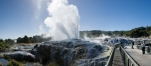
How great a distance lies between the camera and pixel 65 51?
55.1 metres

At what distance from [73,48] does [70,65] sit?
464cm

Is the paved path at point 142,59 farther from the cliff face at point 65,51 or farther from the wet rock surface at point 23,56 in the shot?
the wet rock surface at point 23,56

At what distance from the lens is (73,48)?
52281 millimetres

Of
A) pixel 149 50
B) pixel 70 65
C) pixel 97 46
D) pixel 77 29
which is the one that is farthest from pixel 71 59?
pixel 77 29

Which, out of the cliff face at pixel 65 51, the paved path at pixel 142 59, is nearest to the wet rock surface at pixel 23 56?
the cliff face at pixel 65 51

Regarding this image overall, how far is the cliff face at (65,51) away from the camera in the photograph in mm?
46188

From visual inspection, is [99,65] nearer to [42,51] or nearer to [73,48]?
[73,48]

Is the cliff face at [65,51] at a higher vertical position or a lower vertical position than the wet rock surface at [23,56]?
higher

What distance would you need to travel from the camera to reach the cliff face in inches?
1818

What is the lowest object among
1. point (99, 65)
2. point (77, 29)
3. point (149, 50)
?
point (99, 65)

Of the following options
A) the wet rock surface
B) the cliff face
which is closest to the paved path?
the cliff face

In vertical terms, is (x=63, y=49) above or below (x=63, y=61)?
above

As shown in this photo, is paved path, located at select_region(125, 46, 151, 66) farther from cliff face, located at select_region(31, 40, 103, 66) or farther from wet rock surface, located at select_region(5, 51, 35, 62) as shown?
wet rock surface, located at select_region(5, 51, 35, 62)

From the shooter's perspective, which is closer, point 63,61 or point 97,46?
point 97,46
